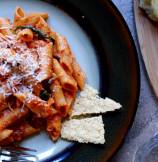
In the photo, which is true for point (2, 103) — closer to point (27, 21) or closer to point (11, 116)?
point (11, 116)

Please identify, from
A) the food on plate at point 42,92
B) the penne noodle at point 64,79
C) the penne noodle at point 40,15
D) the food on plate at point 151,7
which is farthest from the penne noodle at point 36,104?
the food on plate at point 151,7

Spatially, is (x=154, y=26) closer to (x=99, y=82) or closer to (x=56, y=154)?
(x=99, y=82)

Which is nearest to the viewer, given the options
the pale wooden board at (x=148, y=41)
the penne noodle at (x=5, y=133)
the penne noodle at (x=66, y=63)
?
the penne noodle at (x=5, y=133)

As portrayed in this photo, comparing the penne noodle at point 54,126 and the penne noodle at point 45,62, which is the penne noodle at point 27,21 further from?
the penne noodle at point 54,126

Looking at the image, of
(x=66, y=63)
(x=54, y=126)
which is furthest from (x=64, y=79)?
(x=54, y=126)

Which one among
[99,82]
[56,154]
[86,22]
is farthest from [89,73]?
Answer: [56,154]

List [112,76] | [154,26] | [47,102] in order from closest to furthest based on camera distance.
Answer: [47,102]
[112,76]
[154,26]
